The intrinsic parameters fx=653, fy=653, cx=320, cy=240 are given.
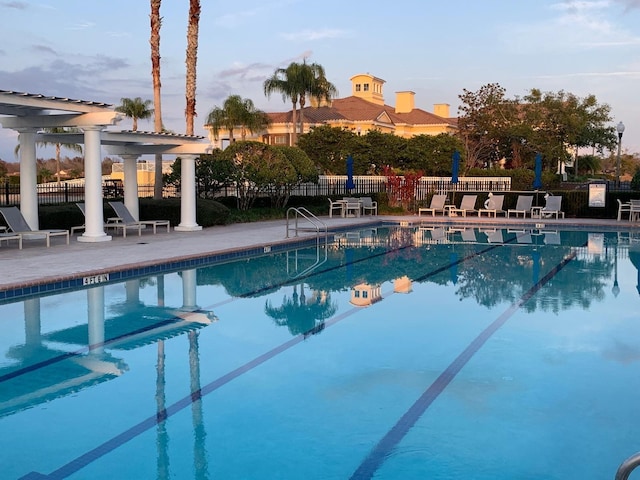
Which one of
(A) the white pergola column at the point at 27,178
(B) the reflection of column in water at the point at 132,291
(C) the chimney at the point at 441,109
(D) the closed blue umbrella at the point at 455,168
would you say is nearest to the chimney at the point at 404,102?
(C) the chimney at the point at 441,109

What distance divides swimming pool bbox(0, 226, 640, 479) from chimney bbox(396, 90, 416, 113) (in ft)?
181

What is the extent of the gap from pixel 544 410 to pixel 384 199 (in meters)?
23.4

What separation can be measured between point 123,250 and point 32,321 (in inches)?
206

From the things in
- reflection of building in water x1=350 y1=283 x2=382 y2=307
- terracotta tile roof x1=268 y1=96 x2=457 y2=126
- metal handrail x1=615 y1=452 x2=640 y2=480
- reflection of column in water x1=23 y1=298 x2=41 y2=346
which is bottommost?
reflection of building in water x1=350 y1=283 x2=382 y2=307

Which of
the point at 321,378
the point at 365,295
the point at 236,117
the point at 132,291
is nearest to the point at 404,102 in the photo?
the point at 236,117

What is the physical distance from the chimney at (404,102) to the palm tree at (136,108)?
24.2m

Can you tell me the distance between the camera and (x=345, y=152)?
40.4m

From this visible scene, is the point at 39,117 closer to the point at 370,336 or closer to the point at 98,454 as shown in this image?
the point at 370,336

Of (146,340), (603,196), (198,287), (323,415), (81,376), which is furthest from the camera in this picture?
(603,196)

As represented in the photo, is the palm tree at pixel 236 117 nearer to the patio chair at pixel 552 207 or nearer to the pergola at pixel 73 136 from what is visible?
the patio chair at pixel 552 207

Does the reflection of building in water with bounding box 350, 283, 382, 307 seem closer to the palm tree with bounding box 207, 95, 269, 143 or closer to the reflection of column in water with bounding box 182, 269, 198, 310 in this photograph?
the reflection of column in water with bounding box 182, 269, 198, 310

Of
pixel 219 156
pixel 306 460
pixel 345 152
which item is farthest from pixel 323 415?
pixel 345 152

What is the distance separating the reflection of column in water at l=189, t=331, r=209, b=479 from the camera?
4195mm

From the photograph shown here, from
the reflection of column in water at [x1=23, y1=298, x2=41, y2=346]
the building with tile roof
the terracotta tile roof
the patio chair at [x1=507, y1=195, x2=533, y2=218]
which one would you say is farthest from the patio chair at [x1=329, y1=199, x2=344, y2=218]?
the terracotta tile roof
